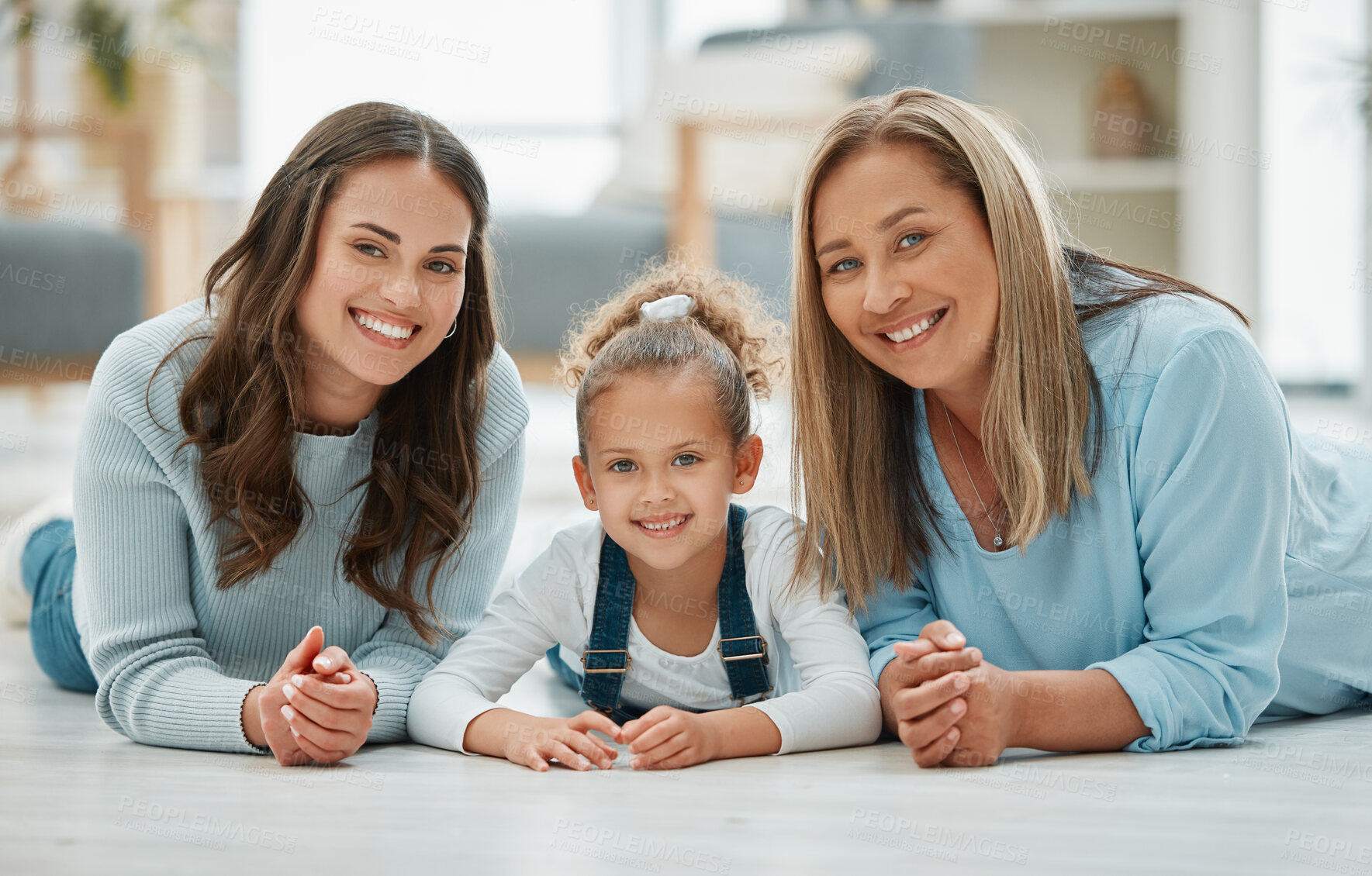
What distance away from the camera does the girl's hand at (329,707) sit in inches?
47.9

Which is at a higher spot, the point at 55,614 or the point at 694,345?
the point at 694,345

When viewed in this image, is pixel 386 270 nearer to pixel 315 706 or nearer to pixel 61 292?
pixel 315 706

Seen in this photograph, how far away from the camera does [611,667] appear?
1.47 metres

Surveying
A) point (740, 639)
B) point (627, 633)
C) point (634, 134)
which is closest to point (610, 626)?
point (627, 633)

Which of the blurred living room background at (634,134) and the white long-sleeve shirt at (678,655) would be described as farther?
the blurred living room background at (634,134)

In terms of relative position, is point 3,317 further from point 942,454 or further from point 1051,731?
point 1051,731

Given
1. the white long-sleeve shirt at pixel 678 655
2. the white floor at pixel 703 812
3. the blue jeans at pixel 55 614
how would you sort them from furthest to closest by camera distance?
the blue jeans at pixel 55 614 < the white long-sleeve shirt at pixel 678 655 < the white floor at pixel 703 812

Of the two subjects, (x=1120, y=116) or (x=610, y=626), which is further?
(x=1120, y=116)

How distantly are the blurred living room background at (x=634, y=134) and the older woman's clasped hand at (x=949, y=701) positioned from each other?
169cm

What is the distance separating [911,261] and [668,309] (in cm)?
32

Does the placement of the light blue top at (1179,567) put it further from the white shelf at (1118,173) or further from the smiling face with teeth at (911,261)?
the white shelf at (1118,173)

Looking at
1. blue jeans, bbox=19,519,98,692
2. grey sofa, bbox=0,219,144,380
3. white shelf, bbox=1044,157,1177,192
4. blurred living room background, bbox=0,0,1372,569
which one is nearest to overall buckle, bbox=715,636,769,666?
blue jeans, bbox=19,519,98,692

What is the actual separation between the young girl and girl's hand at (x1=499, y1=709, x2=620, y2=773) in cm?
6

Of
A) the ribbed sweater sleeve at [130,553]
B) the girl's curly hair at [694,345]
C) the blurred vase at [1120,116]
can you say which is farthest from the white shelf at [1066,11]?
the ribbed sweater sleeve at [130,553]
